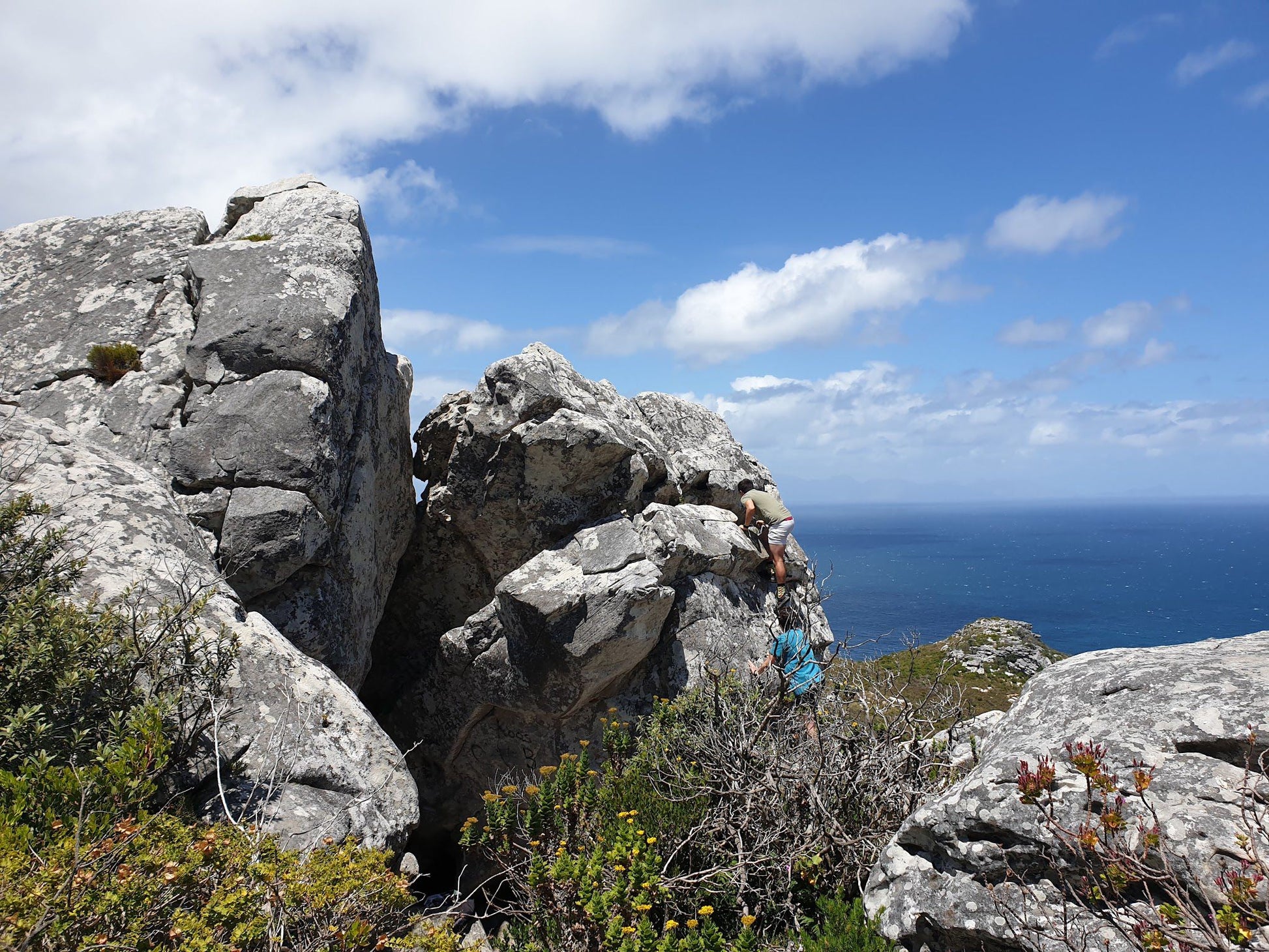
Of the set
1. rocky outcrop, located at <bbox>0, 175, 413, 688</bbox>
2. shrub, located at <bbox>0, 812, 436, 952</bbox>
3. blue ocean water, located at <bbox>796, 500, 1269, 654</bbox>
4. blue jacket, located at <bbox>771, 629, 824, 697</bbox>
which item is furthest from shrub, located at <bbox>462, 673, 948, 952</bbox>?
blue ocean water, located at <bbox>796, 500, 1269, 654</bbox>

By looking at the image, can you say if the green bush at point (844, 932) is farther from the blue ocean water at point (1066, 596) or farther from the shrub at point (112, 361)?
the blue ocean water at point (1066, 596)

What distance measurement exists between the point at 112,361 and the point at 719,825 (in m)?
9.77

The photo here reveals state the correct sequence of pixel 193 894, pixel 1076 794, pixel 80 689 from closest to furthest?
pixel 193 894
pixel 80 689
pixel 1076 794

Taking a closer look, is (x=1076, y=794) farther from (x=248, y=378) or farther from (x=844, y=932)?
(x=248, y=378)

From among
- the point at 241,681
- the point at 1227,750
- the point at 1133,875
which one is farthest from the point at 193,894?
the point at 1227,750

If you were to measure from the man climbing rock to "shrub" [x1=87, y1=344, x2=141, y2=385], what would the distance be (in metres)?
9.71

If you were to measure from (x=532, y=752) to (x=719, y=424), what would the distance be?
24.7 feet

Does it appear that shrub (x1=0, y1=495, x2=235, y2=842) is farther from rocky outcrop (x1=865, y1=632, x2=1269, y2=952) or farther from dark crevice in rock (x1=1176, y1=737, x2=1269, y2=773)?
dark crevice in rock (x1=1176, y1=737, x2=1269, y2=773)

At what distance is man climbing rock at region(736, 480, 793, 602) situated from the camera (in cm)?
1291

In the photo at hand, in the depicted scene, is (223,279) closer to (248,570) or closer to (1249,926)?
(248,570)

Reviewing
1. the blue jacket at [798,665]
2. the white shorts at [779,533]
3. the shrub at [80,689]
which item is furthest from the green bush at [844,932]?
the white shorts at [779,533]

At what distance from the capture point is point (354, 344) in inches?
418

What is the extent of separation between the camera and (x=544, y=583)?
11.2 m

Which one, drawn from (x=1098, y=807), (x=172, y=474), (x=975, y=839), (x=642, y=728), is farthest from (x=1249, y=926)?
(x=172, y=474)
